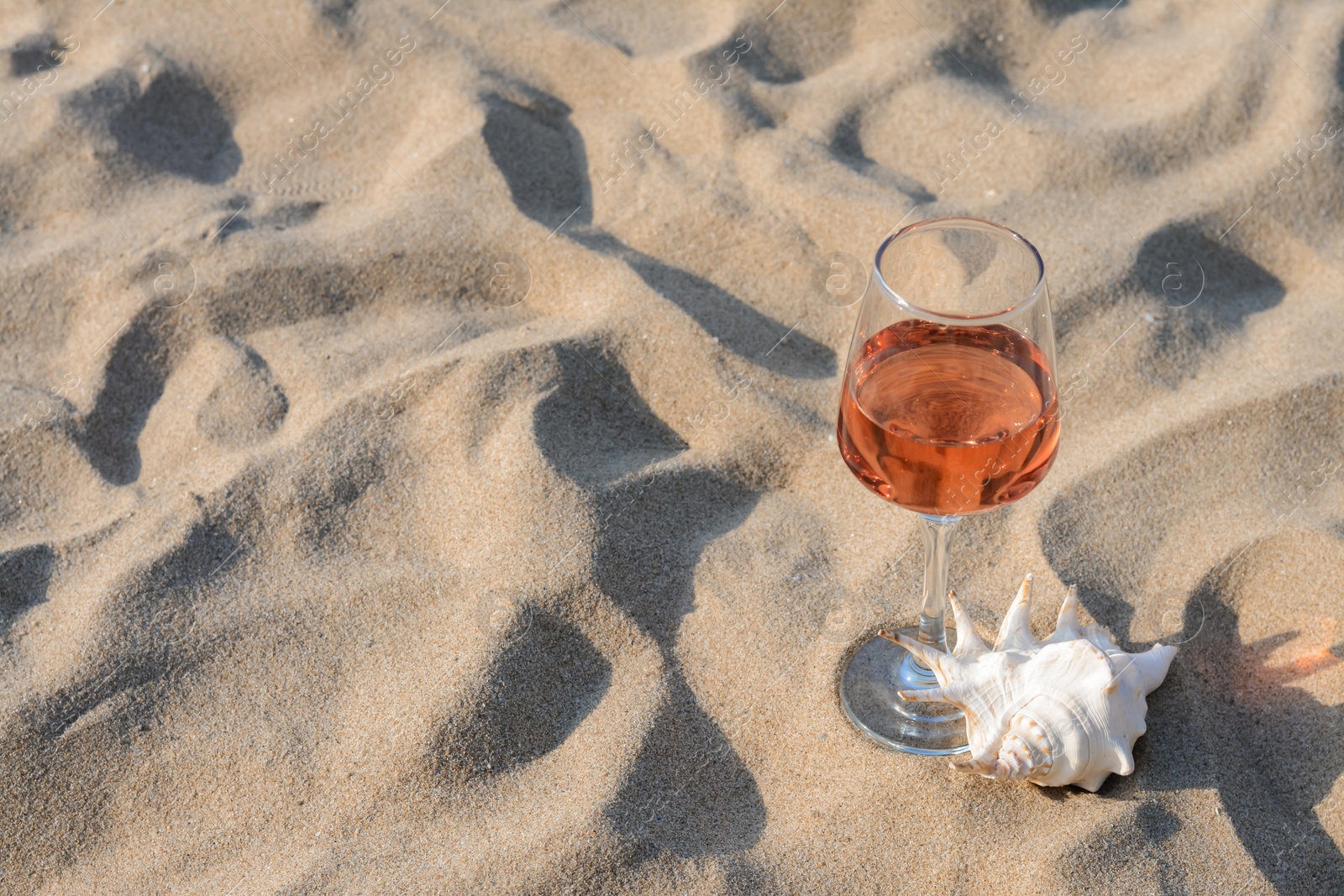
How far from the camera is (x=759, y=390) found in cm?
256

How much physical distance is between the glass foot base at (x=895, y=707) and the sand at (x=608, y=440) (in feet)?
0.14

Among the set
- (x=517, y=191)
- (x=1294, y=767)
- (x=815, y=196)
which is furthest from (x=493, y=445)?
(x=1294, y=767)

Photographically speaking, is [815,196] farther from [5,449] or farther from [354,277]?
[5,449]

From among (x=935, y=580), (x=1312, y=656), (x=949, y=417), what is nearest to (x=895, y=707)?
(x=935, y=580)

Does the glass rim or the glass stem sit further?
the glass stem

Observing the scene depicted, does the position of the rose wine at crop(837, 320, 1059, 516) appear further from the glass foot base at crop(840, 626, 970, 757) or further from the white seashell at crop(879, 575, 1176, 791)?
the glass foot base at crop(840, 626, 970, 757)

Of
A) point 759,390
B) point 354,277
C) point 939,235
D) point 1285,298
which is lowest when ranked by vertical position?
point 1285,298

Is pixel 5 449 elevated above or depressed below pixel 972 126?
above

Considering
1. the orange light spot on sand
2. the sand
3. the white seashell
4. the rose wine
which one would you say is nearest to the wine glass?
the rose wine

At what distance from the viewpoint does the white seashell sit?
176cm

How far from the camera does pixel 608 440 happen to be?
8.08ft

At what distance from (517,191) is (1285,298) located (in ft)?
6.24

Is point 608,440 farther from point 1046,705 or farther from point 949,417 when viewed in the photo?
point 1046,705

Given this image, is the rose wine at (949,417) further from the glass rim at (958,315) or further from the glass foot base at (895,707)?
the glass foot base at (895,707)
